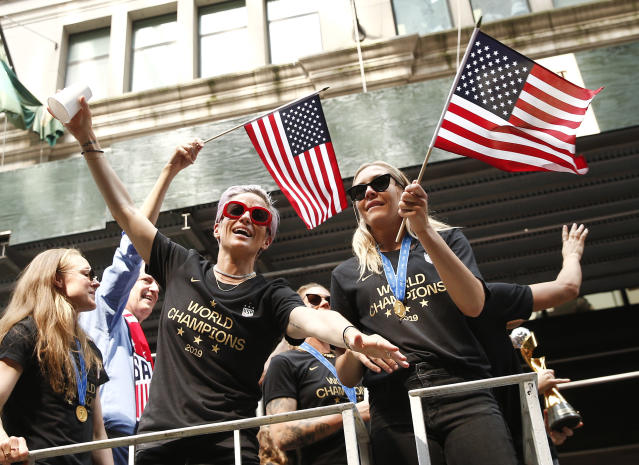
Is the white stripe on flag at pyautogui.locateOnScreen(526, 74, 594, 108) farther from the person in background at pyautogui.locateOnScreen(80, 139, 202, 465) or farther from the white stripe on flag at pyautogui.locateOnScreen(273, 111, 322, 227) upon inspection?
the person in background at pyautogui.locateOnScreen(80, 139, 202, 465)

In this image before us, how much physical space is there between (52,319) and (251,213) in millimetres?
1161

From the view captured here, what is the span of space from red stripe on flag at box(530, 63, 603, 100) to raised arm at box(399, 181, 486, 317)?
69.1 inches

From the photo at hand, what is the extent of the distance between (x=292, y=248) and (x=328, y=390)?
13.8 feet

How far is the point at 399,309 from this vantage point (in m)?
2.98

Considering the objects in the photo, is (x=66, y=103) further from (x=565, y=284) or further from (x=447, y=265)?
(x=565, y=284)

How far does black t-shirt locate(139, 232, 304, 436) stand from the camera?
2779 mm

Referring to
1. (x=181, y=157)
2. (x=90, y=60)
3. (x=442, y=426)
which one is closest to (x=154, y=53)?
(x=90, y=60)

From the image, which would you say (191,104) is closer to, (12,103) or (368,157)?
(12,103)

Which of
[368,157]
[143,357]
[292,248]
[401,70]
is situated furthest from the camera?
[401,70]

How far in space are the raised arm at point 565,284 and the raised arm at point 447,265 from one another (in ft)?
2.52

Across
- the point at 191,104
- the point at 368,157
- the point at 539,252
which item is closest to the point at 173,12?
the point at 191,104

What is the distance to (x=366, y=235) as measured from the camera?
344 cm

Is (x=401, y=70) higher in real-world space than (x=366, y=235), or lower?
higher

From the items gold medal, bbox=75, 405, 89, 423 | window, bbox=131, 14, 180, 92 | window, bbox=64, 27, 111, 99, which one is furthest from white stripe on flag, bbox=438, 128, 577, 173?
window, bbox=64, 27, 111, 99
